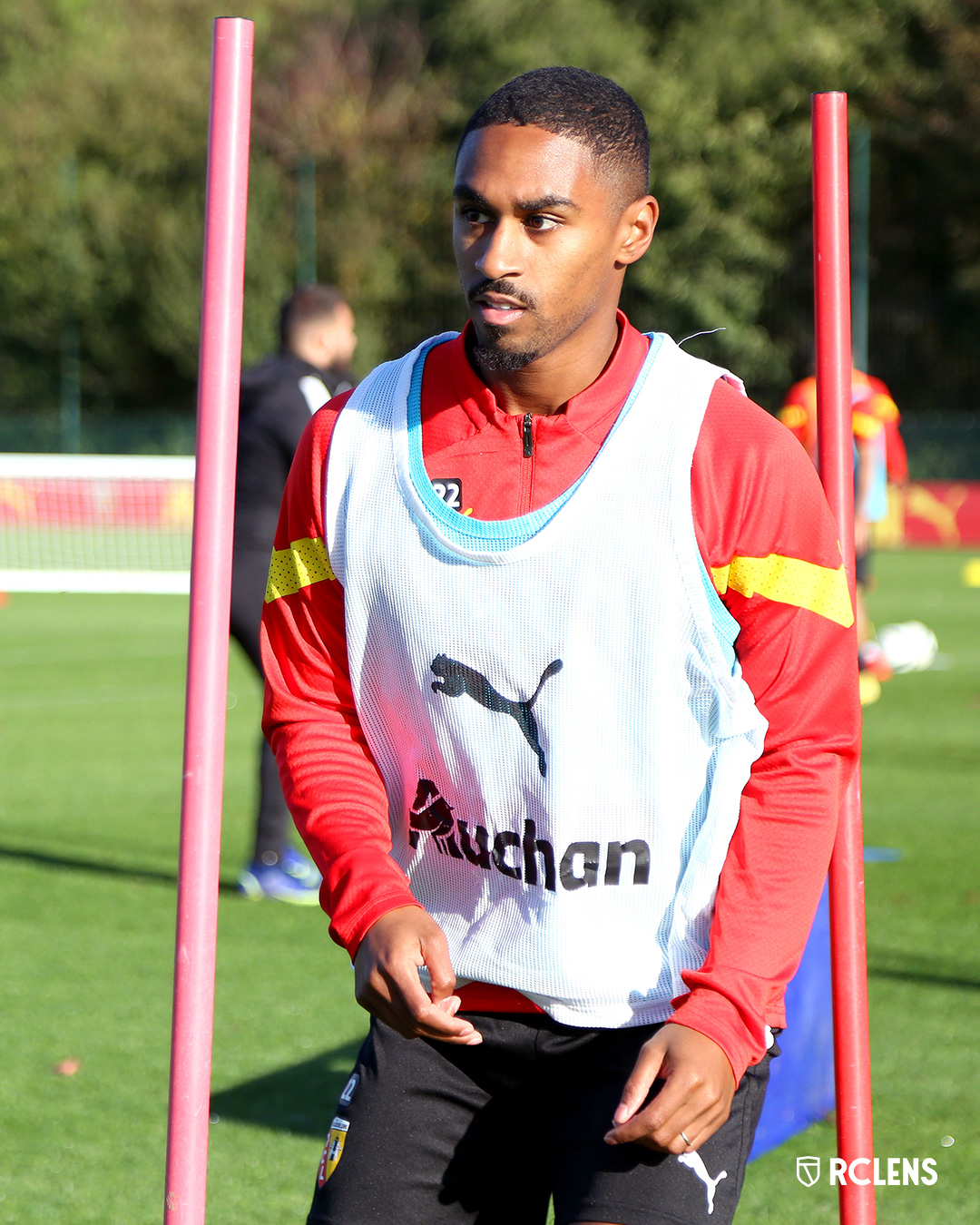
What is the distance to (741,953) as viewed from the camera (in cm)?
202

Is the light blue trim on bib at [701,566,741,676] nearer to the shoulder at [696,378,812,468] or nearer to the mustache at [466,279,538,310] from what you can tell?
the shoulder at [696,378,812,468]

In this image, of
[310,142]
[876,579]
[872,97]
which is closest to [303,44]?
[310,142]

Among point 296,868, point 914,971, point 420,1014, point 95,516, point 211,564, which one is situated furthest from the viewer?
point 95,516

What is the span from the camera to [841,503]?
2.36 meters

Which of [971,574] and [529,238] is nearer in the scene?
[529,238]

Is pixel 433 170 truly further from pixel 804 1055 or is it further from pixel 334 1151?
pixel 334 1151

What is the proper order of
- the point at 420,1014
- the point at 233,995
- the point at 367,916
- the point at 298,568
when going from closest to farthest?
the point at 420,1014
the point at 367,916
the point at 298,568
the point at 233,995


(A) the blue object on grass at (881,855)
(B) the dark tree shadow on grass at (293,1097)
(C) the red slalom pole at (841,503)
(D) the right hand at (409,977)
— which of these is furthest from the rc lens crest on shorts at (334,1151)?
(A) the blue object on grass at (881,855)

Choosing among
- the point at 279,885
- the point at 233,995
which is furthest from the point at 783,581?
the point at 279,885

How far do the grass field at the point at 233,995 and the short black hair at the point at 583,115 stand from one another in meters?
1.29

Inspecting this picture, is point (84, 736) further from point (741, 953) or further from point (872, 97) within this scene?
point (872, 97)

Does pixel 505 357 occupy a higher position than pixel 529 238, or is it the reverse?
pixel 529 238

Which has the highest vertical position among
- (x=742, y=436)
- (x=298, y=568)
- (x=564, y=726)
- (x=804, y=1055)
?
(x=742, y=436)

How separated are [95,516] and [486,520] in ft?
63.3
